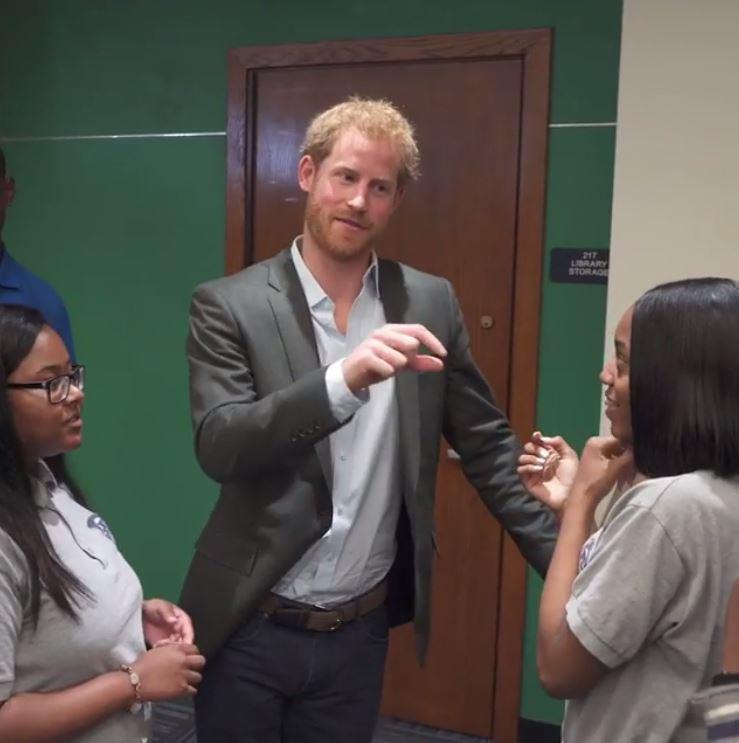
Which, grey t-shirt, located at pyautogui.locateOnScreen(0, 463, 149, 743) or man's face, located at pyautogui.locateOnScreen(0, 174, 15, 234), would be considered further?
man's face, located at pyautogui.locateOnScreen(0, 174, 15, 234)

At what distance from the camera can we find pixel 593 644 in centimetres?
100

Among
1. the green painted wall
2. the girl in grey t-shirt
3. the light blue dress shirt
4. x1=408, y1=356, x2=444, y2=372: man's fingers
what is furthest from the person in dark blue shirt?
the girl in grey t-shirt

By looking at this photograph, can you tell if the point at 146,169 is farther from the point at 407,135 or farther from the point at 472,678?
the point at 472,678

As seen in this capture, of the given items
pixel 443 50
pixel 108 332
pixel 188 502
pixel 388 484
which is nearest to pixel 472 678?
pixel 188 502

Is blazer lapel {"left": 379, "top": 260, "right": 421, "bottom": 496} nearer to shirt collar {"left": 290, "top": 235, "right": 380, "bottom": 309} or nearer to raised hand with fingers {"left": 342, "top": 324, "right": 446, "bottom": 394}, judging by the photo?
shirt collar {"left": 290, "top": 235, "right": 380, "bottom": 309}

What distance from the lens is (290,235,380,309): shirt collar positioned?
64.3 inches

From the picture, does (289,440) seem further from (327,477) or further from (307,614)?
(307,614)

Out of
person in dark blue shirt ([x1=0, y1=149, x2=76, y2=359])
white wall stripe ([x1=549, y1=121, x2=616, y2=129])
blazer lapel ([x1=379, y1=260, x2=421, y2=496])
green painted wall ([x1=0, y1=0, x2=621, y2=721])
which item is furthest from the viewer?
green painted wall ([x1=0, y1=0, x2=621, y2=721])

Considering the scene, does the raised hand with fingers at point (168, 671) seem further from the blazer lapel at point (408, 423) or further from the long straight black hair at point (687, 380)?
the long straight black hair at point (687, 380)

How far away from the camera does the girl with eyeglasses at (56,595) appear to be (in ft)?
3.76

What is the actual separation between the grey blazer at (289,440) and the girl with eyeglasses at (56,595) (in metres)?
0.20

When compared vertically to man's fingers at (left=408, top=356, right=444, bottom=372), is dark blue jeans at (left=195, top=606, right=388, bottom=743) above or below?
below

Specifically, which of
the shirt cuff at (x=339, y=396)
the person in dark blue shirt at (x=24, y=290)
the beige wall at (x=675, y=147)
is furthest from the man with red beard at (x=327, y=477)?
the person in dark blue shirt at (x=24, y=290)

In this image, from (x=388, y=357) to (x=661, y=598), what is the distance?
0.50 metres
